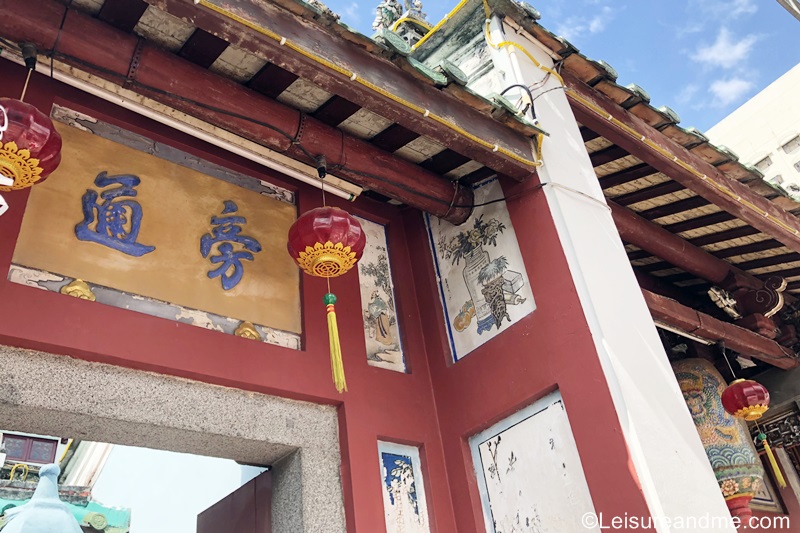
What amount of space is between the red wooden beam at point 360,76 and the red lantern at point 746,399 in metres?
2.75

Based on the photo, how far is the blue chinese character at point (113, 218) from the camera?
301cm

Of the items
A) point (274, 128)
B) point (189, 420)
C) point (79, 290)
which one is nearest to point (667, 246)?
point (274, 128)

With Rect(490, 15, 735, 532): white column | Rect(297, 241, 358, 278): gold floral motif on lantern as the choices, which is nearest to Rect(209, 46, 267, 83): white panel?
Rect(297, 241, 358, 278): gold floral motif on lantern

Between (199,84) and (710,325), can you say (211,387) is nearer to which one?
(199,84)

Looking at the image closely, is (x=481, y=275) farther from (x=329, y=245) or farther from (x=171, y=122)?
(x=171, y=122)

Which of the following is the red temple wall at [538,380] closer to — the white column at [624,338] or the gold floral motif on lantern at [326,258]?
the white column at [624,338]

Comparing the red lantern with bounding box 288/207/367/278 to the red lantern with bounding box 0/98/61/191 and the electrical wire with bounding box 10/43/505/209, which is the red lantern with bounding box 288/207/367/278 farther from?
the red lantern with bounding box 0/98/61/191

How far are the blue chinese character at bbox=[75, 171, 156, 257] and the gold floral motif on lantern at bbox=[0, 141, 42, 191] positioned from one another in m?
0.64

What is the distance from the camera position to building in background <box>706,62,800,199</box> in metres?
11.7

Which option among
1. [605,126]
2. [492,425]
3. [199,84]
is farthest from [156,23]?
[605,126]

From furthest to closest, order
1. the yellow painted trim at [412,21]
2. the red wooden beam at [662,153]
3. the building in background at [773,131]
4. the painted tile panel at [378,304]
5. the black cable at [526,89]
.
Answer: the building in background at [773,131]
the yellow painted trim at [412,21]
the red wooden beam at [662,153]
the black cable at [526,89]
the painted tile panel at [378,304]

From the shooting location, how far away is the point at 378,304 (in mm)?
3941

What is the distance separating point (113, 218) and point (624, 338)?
242 centimetres

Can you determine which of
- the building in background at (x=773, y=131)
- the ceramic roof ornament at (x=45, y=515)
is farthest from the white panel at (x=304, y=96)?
the building in background at (x=773, y=131)
